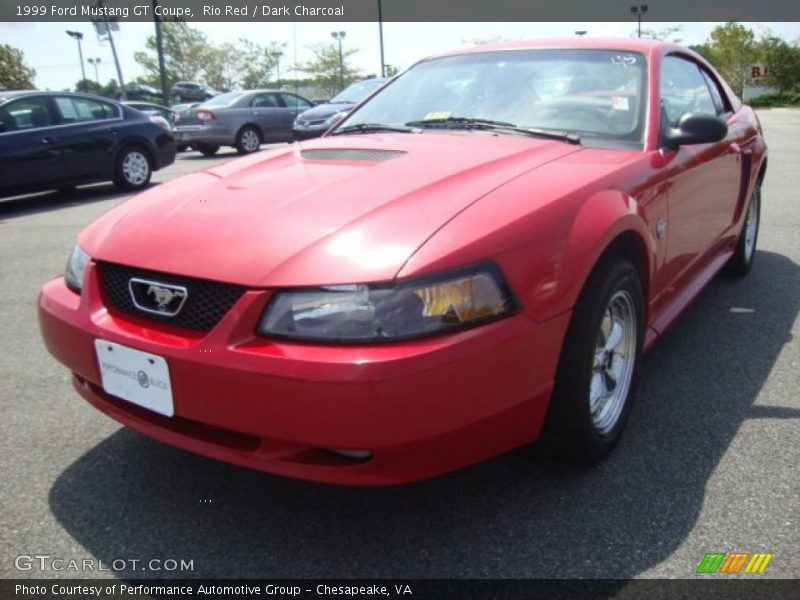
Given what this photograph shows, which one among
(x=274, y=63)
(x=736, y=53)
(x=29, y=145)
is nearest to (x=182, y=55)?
(x=274, y=63)

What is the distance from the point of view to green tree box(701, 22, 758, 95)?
4653cm

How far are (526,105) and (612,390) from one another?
4.06 feet

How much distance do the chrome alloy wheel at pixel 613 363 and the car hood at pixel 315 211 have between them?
59cm

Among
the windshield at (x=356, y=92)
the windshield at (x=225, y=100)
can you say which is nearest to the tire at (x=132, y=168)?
the windshield at (x=356, y=92)

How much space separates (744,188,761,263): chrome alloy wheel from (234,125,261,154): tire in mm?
11872

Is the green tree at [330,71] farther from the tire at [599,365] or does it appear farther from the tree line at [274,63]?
the tire at [599,365]

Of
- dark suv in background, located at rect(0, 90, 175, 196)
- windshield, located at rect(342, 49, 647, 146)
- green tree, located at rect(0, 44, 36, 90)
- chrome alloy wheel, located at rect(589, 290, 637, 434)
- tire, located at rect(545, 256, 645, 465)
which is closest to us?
tire, located at rect(545, 256, 645, 465)

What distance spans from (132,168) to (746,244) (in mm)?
7946

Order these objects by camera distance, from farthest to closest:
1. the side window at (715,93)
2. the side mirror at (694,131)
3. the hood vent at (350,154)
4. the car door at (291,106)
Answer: the car door at (291,106) → the side window at (715,93) → the side mirror at (694,131) → the hood vent at (350,154)

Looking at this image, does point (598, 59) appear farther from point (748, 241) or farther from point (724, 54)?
point (724, 54)

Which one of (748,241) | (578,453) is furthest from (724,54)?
(578,453)

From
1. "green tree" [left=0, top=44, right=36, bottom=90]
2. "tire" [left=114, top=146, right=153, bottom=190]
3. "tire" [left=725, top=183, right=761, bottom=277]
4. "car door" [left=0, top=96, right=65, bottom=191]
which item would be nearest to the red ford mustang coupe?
"tire" [left=725, top=183, right=761, bottom=277]

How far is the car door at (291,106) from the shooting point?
15.8 meters

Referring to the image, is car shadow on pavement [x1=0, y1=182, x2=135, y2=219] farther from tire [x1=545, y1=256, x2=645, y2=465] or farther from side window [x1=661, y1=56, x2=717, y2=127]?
tire [x1=545, y1=256, x2=645, y2=465]
